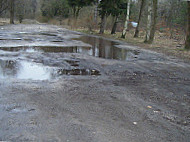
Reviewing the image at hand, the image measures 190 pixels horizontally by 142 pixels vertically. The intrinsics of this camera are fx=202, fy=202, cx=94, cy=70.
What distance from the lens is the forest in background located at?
20.6 m

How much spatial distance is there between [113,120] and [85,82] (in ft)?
7.25

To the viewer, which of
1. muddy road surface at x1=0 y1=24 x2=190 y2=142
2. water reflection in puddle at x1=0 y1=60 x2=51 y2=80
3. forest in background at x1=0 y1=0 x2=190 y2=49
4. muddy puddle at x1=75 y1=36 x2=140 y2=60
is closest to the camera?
muddy road surface at x1=0 y1=24 x2=190 y2=142

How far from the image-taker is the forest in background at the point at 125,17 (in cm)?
2059

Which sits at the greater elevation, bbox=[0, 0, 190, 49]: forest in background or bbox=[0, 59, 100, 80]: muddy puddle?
bbox=[0, 0, 190, 49]: forest in background

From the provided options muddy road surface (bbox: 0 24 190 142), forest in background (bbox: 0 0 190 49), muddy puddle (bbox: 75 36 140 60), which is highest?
forest in background (bbox: 0 0 190 49)

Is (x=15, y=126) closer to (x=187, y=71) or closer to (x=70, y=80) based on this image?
(x=70, y=80)

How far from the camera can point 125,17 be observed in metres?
35.5

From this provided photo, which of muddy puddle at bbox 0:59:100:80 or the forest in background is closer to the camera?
muddy puddle at bbox 0:59:100:80

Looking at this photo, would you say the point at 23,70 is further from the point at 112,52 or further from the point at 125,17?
the point at 125,17

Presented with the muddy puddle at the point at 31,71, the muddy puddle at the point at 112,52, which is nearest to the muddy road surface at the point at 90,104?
the muddy puddle at the point at 31,71

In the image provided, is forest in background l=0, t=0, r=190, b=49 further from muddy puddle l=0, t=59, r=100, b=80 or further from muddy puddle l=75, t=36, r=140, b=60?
muddy puddle l=0, t=59, r=100, b=80

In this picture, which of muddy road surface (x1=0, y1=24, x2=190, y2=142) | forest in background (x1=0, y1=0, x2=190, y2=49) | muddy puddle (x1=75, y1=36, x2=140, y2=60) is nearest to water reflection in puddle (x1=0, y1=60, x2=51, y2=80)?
muddy road surface (x1=0, y1=24, x2=190, y2=142)

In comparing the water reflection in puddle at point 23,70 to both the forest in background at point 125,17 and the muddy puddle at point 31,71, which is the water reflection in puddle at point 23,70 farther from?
the forest in background at point 125,17

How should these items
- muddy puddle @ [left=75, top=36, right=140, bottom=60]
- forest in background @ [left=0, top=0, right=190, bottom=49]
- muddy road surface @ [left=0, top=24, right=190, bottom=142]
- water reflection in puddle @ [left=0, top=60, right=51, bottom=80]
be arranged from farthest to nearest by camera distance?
forest in background @ [left=0, top=0, right=190, bottom=49] < muddy puddle @ [left=75, top=36, right=140, bottom=60] < water reflection in puddle @ [left=0, top=60, right=51, bottom=80] < muddy road surface @ [left=0, top=24, right=190, bottom=142]
